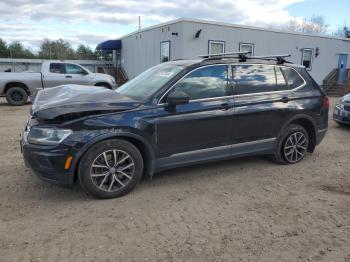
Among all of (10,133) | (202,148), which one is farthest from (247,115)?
(10,133)

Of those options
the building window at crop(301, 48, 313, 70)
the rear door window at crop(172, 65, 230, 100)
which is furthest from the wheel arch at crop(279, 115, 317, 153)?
the building window at crop(301, 48, 313, 70)

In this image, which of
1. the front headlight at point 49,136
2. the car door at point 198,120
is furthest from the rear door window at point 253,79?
the front headlight at point 49,136

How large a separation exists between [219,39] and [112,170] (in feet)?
44.0

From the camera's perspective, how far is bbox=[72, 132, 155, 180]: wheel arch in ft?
12.2

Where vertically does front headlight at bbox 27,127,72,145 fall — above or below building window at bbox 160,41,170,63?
below

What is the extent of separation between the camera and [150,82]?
4668 mm

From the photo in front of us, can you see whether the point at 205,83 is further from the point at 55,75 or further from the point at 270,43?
the point at 270,43

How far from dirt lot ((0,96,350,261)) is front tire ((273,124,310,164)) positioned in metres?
0.27

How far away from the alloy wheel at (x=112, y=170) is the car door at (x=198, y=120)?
462 millimetres

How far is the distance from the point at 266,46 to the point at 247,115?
14.3 meters

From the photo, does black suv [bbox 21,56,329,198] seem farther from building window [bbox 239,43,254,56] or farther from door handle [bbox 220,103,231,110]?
building window [bbox 239,43,254,56]

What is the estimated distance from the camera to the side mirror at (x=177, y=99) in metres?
4.06

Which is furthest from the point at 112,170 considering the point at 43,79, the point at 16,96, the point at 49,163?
the point at 16,96

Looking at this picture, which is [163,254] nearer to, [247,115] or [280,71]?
[247,115]
